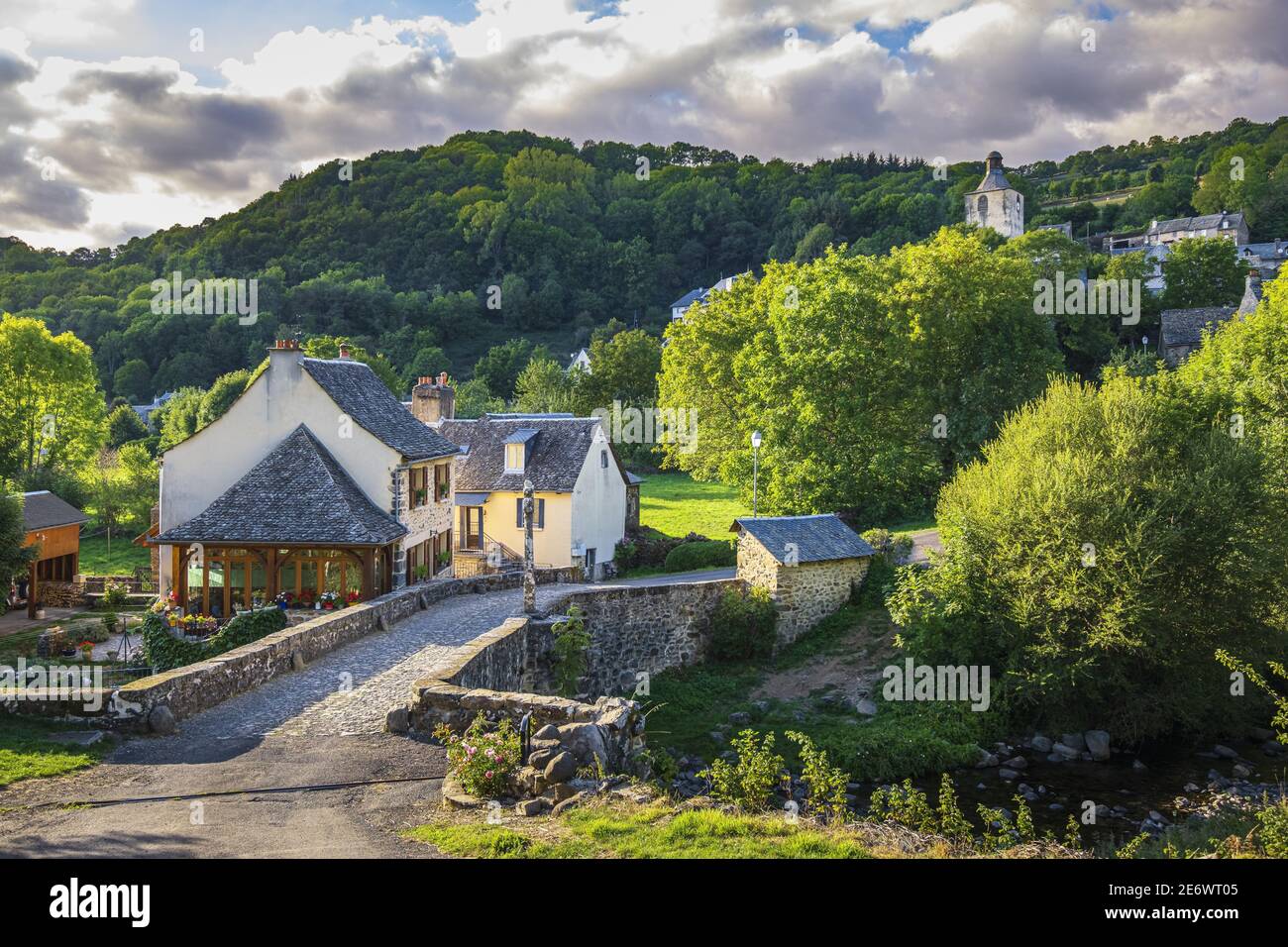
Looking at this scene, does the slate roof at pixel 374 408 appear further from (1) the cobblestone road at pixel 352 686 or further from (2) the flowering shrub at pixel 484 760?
(2) the flowering shrub at pixel 484 760

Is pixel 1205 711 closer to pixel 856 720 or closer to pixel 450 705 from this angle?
pixel 856 720

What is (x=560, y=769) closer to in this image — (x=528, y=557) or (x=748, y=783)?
(x=748, y=783)

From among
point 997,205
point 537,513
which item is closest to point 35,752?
point 537,513

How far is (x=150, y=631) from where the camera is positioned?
2103 centimetres

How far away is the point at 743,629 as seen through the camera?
28.4 metres

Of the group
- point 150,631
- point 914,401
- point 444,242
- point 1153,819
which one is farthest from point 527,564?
point 444,242

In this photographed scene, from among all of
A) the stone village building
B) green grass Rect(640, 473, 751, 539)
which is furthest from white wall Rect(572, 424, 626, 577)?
the stone village building

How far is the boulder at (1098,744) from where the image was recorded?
70.9 feet

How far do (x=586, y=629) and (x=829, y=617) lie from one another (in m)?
8.50

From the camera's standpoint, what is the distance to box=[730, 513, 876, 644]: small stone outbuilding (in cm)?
2872

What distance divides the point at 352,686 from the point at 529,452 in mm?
22206

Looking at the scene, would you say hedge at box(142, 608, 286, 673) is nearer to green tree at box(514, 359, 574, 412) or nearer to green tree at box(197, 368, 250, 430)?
green tree at box(514, 359, 574, 412)

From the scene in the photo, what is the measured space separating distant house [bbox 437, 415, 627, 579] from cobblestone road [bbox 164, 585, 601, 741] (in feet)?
39.7
